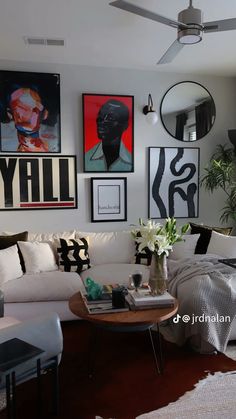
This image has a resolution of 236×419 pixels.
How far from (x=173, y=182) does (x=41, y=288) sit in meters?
2.38

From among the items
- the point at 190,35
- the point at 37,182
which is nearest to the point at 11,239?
the point at 37,182

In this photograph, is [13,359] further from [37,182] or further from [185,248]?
[37,182]

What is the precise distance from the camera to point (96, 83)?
4.33 m

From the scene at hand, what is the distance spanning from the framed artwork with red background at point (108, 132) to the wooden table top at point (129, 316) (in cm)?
237

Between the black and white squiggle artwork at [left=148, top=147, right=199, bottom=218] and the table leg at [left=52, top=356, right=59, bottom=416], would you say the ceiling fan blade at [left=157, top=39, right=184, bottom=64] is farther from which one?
the table leg at [left=52, top=356, right=59, bottom=416]

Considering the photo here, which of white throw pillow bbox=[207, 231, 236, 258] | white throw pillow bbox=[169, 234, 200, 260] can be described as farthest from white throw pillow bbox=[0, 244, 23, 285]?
white throw pillow bbox=[207, 231, 236, 258]

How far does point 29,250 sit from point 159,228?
1629mm

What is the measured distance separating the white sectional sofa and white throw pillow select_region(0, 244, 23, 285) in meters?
0.02

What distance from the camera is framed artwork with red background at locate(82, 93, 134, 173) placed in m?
4.31

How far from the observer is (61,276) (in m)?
3.31

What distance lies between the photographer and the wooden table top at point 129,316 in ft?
7.11

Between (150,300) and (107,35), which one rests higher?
(107,35)

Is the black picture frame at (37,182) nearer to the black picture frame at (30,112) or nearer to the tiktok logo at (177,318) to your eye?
the black picture frame at (30,112)

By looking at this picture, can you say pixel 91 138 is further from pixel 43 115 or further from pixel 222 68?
pixel 222 68
